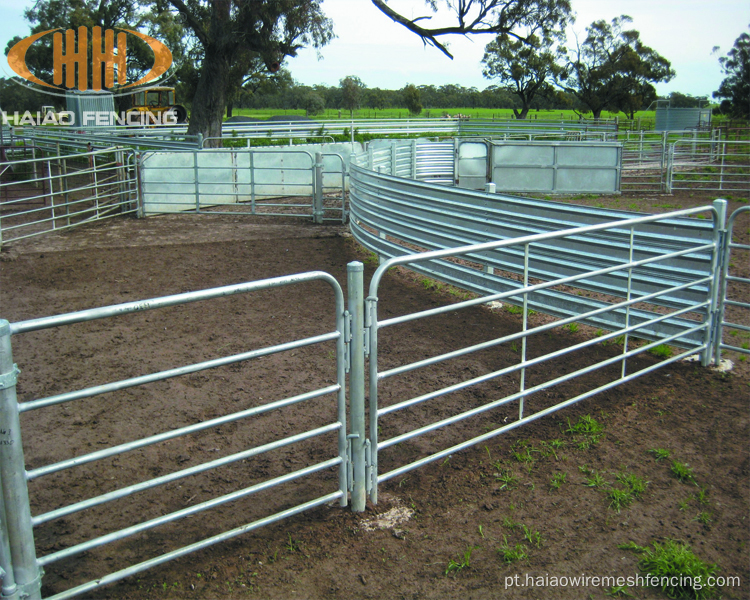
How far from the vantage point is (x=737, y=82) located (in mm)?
68312

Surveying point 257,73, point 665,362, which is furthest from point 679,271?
point 257,73

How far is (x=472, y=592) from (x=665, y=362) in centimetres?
334

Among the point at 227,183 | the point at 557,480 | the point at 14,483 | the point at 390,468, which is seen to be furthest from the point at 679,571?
the point at 227,183

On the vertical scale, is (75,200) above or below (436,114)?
below

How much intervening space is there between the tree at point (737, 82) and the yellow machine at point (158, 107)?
53.6 m

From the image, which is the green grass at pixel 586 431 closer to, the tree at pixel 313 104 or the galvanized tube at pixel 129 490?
the galvanized tube at pixel 129 490

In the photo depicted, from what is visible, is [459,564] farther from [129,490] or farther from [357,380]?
[129,490]

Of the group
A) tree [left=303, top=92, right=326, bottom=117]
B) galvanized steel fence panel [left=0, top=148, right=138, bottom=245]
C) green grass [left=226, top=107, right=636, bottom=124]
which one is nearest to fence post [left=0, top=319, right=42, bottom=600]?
galvanized steel fence panel [left=0, top=148, right=138, bottom=245]

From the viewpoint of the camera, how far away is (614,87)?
64938 mm

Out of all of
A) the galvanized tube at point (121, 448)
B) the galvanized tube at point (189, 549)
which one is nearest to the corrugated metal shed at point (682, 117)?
the galvanized tube at point (189, 549)

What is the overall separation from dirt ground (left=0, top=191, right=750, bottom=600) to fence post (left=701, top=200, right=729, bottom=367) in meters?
0.24

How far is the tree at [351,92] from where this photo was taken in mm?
90562

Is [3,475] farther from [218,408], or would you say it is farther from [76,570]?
[218,408]

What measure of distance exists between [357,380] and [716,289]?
3.68m
